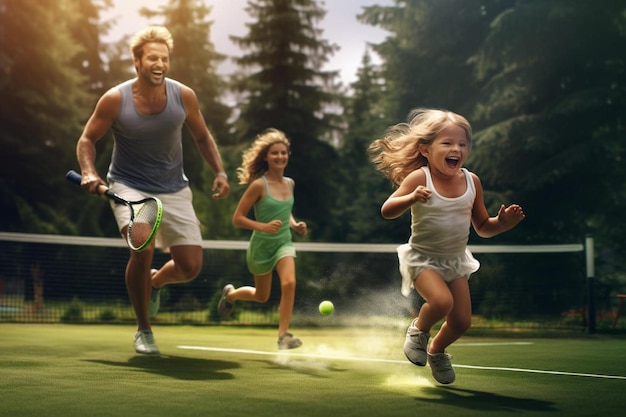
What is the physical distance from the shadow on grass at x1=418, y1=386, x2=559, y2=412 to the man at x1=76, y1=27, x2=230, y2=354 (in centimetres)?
298

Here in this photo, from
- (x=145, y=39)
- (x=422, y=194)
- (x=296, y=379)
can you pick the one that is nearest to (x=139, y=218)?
(x=145, y=39)

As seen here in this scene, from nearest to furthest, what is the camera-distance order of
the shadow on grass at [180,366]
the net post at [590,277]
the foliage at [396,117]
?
the shadow on grass at [180,366]
the net post at [590,277]
the foliage at [396,117]

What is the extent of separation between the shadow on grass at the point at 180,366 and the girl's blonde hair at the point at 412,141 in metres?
1.83

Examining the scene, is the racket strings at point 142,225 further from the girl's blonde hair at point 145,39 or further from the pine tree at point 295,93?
the pine tree at point 295,93

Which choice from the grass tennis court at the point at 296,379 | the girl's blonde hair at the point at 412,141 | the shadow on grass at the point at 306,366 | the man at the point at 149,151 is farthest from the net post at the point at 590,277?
the girl's blonde hair at the point at 412,141

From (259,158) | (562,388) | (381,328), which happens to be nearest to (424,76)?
(381,328)

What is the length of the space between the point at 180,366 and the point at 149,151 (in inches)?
71.6

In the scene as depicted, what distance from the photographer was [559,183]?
21625mm

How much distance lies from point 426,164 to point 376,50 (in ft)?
74.9

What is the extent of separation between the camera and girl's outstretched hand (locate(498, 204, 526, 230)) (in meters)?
6.04

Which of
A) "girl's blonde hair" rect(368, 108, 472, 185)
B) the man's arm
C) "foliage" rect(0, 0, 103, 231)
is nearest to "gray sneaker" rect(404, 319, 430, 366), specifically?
"girl's blonde hair" rect(368, 108, 472, 185)

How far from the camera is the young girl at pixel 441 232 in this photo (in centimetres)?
613

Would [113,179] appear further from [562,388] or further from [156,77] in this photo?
[562,388]

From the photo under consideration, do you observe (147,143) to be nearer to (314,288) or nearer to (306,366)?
(306,366)
